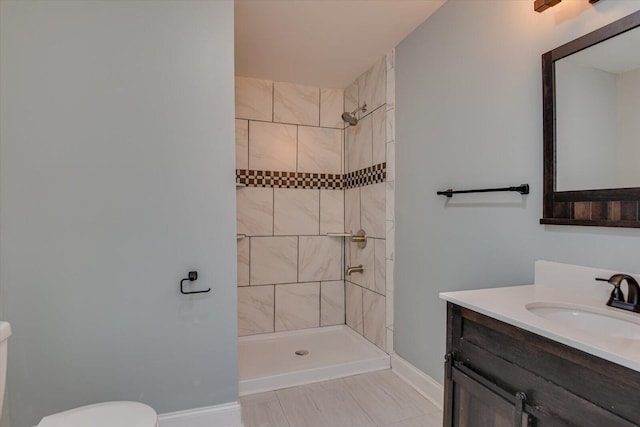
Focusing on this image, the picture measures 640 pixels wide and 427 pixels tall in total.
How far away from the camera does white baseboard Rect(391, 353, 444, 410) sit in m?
2.00

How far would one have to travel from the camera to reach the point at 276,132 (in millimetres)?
3104

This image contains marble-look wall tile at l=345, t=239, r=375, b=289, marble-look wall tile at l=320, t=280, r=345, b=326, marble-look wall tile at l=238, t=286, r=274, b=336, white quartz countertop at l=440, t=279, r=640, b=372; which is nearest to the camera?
white quartz countertop at l=440, t=279, r=640, b=372

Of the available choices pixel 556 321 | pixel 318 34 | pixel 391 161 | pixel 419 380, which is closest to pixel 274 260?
pixel 391 161

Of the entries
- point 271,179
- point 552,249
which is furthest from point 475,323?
point 271,179

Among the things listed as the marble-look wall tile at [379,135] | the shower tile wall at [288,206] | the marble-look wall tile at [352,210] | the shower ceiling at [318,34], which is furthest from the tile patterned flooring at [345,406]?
the shower ceiling at [318,34]

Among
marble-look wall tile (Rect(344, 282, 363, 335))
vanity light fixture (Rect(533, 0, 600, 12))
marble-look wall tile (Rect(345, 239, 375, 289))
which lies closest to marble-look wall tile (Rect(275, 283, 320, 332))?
marble-look wall tile (Rect(344, 282, 363, 335))

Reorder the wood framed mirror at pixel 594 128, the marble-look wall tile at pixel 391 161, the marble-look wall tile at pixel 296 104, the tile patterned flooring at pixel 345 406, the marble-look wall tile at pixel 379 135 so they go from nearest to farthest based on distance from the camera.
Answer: the wood framed mirror at pixel 594 128 < the tile patterned flooring at pixel 345 406 < the marble-look wall tile at pixel 391 161 < the marble-look wall tile at pixel 379 135 < the marble-look wall tile at pixel 296 104

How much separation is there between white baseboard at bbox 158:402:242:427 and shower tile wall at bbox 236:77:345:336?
47.2 inches

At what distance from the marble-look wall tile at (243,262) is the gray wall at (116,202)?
1.17 m

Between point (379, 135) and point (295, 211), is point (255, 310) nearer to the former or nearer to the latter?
point (295, 211)

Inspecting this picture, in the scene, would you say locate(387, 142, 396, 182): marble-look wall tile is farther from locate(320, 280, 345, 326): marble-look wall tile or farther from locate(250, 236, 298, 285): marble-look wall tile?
locate(320, 280, 345, 326): marble-look wall tile

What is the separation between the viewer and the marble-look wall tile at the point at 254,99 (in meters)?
2.99

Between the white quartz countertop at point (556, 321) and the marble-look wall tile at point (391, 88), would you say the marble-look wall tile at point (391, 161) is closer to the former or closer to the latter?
the marble-look wall tile at point (391, 88)

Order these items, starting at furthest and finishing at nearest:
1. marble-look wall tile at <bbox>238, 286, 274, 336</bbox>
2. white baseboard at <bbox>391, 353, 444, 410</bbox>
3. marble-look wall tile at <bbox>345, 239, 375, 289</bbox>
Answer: marble-look wall tile at <bbox>238, 286, 274, 336</bbox> < marble-look wall tile at <bbox>345, 239, 375, 289</bbox> < white baseboard at <bbox>391, 353, 444, 410</bbox>
